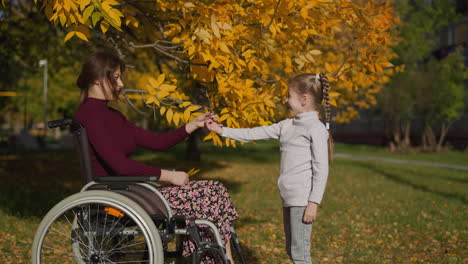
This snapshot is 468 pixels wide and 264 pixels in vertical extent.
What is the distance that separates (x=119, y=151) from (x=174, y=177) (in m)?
0.37

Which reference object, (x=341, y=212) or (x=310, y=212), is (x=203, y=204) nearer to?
(x=310, y=212)

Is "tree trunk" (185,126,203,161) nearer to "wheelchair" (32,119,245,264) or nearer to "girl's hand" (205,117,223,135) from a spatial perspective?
"girl's hand" (205,117,223,135)

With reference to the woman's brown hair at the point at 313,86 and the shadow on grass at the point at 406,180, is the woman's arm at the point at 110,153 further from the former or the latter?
the shadow on grass at the point at 406,180

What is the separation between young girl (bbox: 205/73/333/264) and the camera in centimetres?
314

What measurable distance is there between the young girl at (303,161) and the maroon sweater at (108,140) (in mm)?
836

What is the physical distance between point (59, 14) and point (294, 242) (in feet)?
7.16

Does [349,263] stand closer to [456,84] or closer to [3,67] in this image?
[3,67]

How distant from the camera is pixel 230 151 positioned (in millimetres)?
22047

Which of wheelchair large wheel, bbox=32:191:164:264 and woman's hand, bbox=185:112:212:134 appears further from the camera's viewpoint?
woman's hand, bbox=185:112:212:134

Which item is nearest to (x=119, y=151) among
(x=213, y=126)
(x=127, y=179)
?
(x=127, y=179)

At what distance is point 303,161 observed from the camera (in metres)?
3.21

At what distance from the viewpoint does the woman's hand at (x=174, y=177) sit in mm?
3143

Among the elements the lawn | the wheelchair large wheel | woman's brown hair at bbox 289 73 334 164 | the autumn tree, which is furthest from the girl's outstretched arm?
the lawn

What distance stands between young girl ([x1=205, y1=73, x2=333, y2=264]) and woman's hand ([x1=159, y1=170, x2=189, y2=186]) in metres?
0.62
